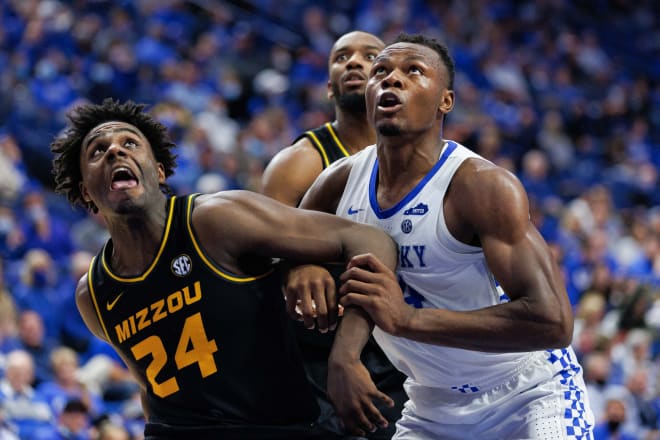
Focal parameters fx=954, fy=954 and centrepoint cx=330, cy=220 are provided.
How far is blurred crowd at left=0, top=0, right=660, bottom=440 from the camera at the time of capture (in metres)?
7.73

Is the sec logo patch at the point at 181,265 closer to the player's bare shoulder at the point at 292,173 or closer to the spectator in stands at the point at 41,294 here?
the player's bare shoulder at the point at 292,173

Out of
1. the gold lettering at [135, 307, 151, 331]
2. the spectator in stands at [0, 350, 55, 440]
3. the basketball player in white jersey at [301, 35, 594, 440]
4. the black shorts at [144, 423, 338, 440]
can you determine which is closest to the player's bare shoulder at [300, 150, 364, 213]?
the basketball player in white jersey at [301, 35, 594, 440]

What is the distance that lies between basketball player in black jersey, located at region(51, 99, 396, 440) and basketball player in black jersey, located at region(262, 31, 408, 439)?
50cm

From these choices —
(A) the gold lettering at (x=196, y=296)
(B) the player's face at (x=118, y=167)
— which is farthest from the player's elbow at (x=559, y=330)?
(B) the player's face at (x=118, y=167)

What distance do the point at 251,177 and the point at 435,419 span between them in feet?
21.6

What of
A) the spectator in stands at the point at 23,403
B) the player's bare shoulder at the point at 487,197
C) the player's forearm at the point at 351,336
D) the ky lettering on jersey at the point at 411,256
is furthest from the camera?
the spectator in stands at the point at 23,403

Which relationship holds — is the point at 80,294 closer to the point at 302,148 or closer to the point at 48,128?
the point at 302,148

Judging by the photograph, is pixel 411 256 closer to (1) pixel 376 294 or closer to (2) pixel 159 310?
(1) pixel 376 294

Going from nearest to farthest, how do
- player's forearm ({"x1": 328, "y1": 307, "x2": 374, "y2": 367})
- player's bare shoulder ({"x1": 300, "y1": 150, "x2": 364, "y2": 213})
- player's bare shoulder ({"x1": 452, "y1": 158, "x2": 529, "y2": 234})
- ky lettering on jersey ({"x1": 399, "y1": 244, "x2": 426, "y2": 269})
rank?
player's forearm ({"x1": 328, "y1": 307, "x2": 374, "y2": 367})
player's bare shoulder ({"x1": 452, "y1": 158, "x2": 529, "y2": 234})
ky lettering on jersey ({"x1": 399, "y1": 244, "x2": 426, "y2": 269})
player's bare shoulder ({"x1": 300, "y1": 150, "x2": 364, "y2": 213})

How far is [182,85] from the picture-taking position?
11602 mm

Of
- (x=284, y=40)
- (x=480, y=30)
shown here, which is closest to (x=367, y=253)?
(x=284, y=40)

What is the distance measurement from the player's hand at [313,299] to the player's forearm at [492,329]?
26cm

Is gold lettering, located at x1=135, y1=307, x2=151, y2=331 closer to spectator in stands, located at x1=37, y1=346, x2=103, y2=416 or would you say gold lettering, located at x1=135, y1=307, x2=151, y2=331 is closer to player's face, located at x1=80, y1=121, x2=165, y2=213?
player's face, located at x1=80, y1=121, x2=165, y2=213

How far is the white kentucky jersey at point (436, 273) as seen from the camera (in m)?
3.47
